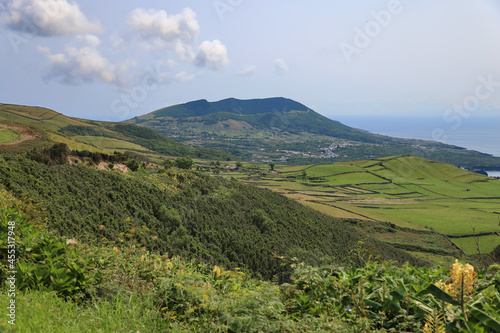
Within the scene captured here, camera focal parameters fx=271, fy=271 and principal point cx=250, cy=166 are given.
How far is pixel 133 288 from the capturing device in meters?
4.30

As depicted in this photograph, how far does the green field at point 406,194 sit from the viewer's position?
6588 centimetres

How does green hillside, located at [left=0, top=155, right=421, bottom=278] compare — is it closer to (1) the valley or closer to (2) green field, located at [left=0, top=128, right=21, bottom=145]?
(1) the valley

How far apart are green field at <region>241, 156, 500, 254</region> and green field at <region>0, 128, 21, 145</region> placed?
5551 cm

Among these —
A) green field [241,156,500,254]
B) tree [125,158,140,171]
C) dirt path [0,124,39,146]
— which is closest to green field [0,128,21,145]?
dirt path [0,124,39,146]

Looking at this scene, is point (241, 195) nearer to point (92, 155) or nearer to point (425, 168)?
point (92, 155)

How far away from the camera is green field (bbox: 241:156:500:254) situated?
65875 millimetres

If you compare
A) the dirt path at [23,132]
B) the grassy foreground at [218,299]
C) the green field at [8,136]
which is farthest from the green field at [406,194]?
the green field at [8,136]

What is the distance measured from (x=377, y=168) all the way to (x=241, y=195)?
13087 centimetres

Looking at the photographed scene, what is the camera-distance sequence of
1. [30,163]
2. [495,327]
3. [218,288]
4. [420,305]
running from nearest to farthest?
1. [495,327]
2. [420,305]
3. [218,288]
4. [30,163]

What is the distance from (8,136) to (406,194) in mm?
119142

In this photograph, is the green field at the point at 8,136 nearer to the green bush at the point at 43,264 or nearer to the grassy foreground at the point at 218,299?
the green bush at the point at 43,264

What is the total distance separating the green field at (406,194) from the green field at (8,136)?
182 ft

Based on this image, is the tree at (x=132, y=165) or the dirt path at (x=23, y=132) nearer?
the dirt path at (x=23, y=132)

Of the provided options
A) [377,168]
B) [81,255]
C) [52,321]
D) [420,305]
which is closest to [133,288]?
[52,321]
